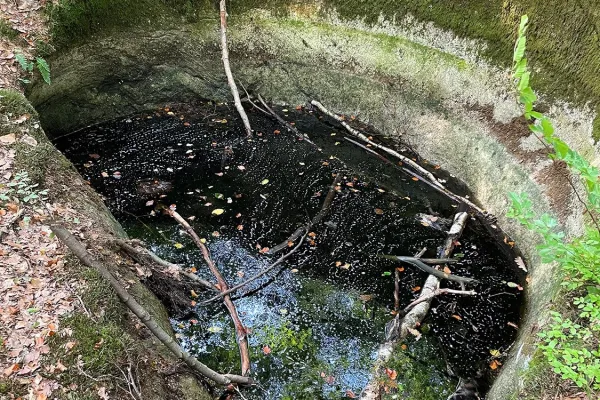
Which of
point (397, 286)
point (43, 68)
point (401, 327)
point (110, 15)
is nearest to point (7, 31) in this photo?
point (43, 68)

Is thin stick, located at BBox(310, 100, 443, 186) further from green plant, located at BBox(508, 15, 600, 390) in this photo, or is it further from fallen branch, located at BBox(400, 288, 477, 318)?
green plant, located at BBox(508, 15, 600, 390)

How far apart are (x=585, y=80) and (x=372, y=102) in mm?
3608

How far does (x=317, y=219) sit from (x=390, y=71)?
334 centimetres

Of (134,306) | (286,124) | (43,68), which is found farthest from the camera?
(286,124)

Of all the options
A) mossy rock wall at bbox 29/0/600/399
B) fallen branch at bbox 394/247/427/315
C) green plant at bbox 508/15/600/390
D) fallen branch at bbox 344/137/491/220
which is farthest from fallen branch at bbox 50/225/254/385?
fallen branch at bbox 344/137/491/220

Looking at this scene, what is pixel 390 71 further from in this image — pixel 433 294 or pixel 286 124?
pixel 433 294

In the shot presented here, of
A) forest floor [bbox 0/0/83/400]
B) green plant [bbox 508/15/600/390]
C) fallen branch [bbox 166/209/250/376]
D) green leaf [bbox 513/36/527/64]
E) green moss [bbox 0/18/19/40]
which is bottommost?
fallen branch [bbox 166/209/250/376]

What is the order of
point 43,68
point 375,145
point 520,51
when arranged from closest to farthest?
point 520,51 → point 43,68 → point 375,145

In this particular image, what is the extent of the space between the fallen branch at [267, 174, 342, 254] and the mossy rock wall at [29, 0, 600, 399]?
192cm

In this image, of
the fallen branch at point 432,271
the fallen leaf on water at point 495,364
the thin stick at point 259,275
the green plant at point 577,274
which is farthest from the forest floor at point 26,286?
the fallen leaf on water at point 495,364

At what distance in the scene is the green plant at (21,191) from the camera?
4.49 metres

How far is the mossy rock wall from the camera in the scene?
6156 millimetres

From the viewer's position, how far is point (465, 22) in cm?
722

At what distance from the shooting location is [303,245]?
253 inches
